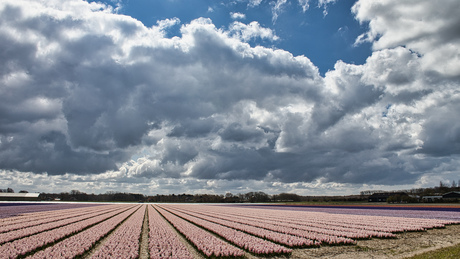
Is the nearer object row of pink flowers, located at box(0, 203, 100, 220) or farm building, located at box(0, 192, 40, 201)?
row of pink flowers, located at box(0, 203, 100, 220)

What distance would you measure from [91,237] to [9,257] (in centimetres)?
688

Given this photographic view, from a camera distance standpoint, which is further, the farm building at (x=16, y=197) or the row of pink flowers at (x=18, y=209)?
the farm building at (x=16, y=197)

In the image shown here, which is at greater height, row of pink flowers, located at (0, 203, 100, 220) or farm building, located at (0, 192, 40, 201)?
row of pink flowers, located at (0, 203, 100, 220)

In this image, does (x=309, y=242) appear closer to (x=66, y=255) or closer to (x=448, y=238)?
(x=448, y=238)

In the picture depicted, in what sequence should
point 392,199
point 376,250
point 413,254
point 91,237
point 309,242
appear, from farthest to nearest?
1. point 392,199
2. point 91,237
3. point 309,242
4. point 376,250
5. point 413,254

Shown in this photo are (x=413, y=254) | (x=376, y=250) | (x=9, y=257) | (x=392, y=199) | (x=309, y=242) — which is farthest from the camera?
(x=392, y=199)

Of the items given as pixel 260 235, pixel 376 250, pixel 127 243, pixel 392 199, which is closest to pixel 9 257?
pixel 127 243

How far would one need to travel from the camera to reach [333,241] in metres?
19.0

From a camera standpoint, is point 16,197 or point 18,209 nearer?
point 18,209

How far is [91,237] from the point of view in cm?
2116

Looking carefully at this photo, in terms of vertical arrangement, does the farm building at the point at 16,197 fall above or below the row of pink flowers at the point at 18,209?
below

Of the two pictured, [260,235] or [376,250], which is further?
[260,235]

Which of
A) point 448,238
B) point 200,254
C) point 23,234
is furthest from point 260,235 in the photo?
point 23,234

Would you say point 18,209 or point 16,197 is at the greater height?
point 18,209
